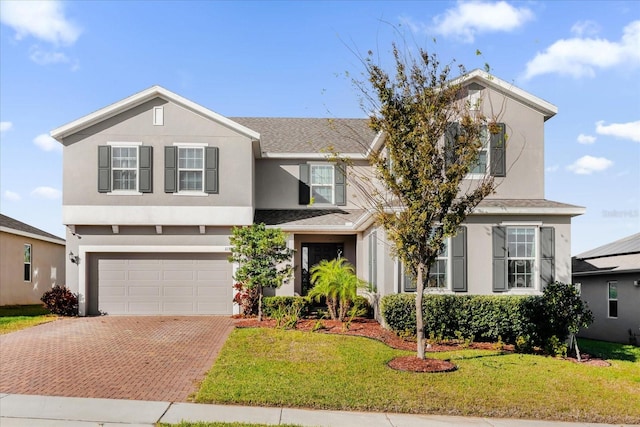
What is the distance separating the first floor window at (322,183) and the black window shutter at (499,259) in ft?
24.7

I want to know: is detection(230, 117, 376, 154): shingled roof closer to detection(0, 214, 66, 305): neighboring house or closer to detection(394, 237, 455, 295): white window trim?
detection(394, 237, 455, 295): white window trim

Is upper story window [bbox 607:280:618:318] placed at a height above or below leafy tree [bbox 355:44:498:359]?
below

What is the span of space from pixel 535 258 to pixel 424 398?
7.89m

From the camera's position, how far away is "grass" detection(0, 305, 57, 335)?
54.3 ft

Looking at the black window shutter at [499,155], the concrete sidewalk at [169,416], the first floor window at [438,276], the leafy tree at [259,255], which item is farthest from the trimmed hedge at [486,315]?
the concrete sidewalk at [169,416]

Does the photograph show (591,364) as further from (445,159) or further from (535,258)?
(445,159)

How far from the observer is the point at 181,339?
1410 centimetres

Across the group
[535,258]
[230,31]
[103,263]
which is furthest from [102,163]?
[535,258]

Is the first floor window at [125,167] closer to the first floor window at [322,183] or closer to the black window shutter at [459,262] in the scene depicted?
the first floor window at [322,183]

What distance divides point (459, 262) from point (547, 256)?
7.92 feet

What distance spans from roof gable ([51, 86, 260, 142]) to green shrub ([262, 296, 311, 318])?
5494mm

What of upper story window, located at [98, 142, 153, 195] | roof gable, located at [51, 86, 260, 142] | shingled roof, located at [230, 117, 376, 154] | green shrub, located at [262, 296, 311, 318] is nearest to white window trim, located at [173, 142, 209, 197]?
upper story window, located at [98, 142, 153, 195]

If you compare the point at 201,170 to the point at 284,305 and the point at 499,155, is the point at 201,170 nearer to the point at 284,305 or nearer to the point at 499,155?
the point at 284,305

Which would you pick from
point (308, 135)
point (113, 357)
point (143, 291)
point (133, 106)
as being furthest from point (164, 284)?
point (308, 135)
